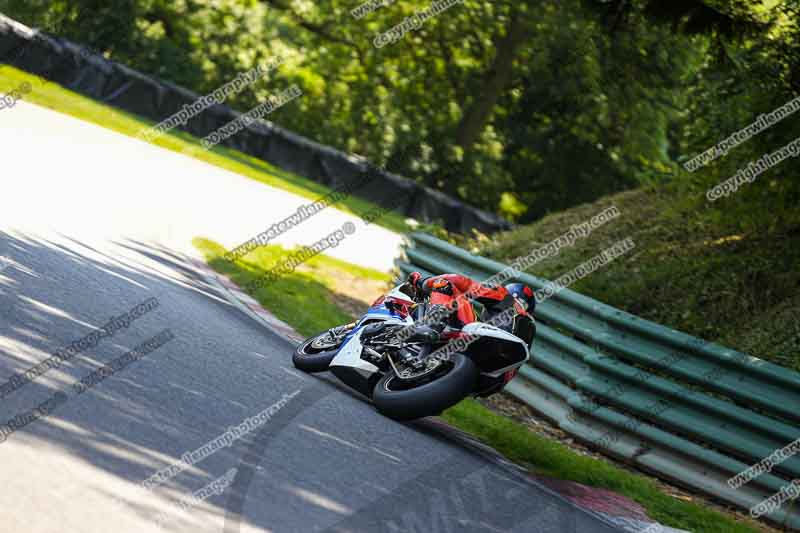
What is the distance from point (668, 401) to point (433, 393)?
9.99 ft

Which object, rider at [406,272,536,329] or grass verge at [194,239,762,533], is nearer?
rider at [406,272,536,329]

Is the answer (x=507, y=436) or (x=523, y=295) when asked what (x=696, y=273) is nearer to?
(x=507, y=436)

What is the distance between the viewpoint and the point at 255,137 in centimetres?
3027

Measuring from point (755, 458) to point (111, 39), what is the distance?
84.6 feet

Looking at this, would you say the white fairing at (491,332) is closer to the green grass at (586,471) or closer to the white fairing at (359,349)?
the white fairing at (359,349)

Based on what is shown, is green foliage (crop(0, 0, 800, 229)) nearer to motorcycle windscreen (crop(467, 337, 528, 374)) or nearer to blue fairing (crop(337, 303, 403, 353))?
blue fairing (crop(337, 303, 403, 353))

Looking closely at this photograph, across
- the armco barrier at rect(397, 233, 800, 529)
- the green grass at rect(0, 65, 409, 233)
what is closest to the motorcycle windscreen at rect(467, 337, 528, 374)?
the armco barrier at rect(397, 233, 800, 529)

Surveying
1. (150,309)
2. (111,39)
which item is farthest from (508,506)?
(111,39)

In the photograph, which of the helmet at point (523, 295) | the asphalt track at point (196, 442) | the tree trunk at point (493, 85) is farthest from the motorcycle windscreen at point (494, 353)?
the tree trunk at point (493, 85)

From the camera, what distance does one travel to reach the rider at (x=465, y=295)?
8289mm

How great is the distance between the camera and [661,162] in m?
33.9

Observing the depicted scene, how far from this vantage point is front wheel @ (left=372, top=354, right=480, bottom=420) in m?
7.66

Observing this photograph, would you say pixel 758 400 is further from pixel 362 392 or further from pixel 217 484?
pixel 217 484

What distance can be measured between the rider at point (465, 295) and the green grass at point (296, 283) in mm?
3432
